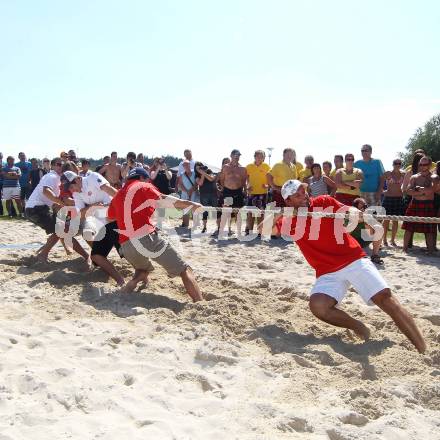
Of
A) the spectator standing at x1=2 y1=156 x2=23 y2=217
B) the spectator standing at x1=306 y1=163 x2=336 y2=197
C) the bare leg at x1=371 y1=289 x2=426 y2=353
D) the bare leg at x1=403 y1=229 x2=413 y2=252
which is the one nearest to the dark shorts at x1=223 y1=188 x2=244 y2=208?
the spectator standing at x1=306 y1=163 x2=336 y2=197

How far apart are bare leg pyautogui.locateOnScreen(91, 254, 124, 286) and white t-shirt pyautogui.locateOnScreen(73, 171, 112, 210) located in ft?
3.38

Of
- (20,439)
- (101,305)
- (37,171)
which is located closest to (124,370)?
(20,439)

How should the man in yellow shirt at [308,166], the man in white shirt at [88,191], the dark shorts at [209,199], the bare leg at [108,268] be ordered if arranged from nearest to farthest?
1. the bare leg at [108,268]
2. the man in white shirt at [88,191]
3. the man in yellow shirt at [308,166]
4. the dark shorts at [209,199]

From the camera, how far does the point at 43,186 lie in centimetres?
739

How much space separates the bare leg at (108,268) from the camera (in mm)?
6309

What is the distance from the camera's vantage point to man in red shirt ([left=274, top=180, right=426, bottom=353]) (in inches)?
176

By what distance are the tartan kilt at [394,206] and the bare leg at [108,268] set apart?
196 inches

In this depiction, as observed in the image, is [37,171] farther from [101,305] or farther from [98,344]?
[98,344]

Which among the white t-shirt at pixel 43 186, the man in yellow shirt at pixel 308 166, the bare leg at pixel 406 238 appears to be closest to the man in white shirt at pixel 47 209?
the white t-shirt at pixel 43 186

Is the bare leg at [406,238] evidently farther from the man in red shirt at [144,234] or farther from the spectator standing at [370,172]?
the man in red shirt at [144,234]

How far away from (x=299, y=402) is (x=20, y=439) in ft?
5.18

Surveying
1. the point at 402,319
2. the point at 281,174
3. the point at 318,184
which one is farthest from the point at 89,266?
the point at 318,184

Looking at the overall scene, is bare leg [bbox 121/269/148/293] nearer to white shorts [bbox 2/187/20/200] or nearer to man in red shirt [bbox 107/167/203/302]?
man in red shirt [bbox 107/167/203/302]

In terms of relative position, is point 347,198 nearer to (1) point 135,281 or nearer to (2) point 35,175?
(1) point 135,281
